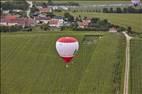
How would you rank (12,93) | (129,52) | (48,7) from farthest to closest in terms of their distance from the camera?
(48,7), (129,52), (12,93)

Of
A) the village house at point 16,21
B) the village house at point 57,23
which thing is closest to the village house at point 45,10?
the village house at point 16,21

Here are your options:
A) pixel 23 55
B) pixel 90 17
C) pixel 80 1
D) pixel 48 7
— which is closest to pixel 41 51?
pixel 23 55

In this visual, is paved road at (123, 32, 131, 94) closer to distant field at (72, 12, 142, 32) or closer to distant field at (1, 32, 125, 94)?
distant field at (1, 32, 125, 94)

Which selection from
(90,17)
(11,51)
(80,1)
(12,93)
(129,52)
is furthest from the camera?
(80,1)

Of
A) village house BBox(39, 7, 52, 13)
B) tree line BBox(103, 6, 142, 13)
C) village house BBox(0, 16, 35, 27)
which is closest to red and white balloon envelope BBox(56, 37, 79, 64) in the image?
village house BBox(0, 16, 35, 27)

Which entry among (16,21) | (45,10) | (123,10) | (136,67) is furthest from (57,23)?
(136,67)

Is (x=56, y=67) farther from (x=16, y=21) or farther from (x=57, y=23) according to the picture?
(x=16, y=21)

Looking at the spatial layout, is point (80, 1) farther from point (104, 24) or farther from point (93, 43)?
point (93, 43)
